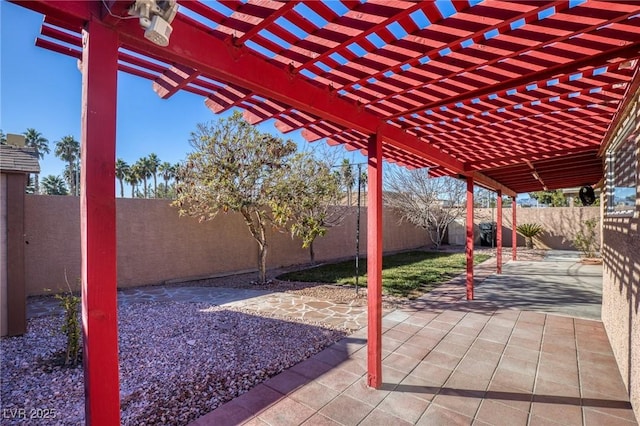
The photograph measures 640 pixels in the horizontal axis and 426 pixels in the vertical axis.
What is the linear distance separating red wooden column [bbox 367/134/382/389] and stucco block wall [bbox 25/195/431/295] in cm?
663

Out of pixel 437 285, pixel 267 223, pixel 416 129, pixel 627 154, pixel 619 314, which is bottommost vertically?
pixel 437 285

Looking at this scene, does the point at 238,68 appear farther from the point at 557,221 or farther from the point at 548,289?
the point at 557,221

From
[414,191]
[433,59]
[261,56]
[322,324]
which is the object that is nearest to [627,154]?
[433,59]

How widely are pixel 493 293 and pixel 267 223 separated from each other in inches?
275

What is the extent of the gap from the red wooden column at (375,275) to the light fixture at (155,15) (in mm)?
2414

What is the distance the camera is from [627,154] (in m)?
3.47

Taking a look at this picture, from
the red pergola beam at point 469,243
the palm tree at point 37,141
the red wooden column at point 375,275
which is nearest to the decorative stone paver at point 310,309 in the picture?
the red wooden column at point 375,275

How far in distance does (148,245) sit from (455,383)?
297 inches

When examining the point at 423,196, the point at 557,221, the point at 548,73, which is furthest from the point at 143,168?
the point at 548,73

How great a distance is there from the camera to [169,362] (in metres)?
3.83

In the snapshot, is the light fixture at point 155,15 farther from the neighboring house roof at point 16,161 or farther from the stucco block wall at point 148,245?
the stucco block wall at point 148,245

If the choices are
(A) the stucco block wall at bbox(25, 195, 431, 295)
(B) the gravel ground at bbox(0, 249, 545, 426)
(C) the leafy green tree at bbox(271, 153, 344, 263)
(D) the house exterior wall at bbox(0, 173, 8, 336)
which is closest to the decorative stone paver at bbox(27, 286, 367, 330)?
(B) the gravel ground at bbox(0, 249, 545, 426)

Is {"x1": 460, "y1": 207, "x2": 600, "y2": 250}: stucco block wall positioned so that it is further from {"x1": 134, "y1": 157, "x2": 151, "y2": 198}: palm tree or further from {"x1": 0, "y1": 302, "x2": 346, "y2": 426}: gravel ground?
{"x1": 134, "y1": 157, "x2": 151, "y2": 198}: palm tree

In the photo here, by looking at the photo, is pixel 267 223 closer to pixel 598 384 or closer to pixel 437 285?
pixel 437 285
